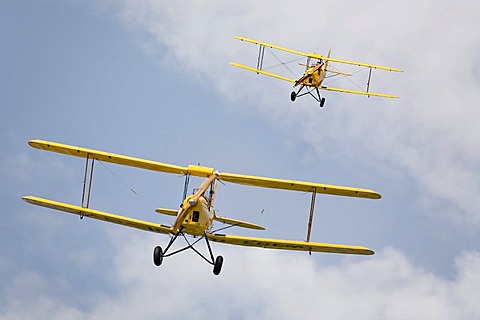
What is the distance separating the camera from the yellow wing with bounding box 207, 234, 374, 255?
2603 cm

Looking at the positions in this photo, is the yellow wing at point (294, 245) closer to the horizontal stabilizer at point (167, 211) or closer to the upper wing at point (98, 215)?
the upper wing at point (98, 215)

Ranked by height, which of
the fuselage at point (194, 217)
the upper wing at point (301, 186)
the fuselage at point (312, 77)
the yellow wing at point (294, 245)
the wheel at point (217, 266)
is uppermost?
the fuselage at point (312, 77)

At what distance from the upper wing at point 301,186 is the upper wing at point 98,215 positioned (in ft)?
8.40

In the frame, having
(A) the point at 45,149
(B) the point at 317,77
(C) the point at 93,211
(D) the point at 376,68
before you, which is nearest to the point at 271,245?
(C) the point at 93,211

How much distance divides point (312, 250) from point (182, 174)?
4351 mm

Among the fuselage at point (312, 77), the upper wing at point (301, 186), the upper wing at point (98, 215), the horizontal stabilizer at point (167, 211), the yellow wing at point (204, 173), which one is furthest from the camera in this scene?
the fuselage at point (312, 77)

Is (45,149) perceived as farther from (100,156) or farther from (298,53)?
(298,53)

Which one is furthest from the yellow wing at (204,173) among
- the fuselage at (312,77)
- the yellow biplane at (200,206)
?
the fuselage at (312,77)

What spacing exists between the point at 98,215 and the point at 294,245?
5.64m

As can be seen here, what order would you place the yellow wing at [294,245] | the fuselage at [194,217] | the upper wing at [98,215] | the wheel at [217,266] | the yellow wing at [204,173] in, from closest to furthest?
the fuselage at [194,217]
the wheel at [217,266]
the upper wing at [98,215]
the yellow wing at [294,245]
the yellow wing at [204,173]

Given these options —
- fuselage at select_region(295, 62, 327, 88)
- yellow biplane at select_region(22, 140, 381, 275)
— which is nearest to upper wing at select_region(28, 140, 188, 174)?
yellow biplane at select_region(22, 140, 381, 275)

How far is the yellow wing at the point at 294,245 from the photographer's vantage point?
26031 mm

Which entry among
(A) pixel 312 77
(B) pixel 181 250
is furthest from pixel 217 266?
(A) pixel 312 77

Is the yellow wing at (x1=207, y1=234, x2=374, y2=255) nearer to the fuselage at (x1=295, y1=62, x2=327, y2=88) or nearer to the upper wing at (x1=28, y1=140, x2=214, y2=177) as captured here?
the upper wing at (x1=28, y1=140, x2=214, y2=177)
